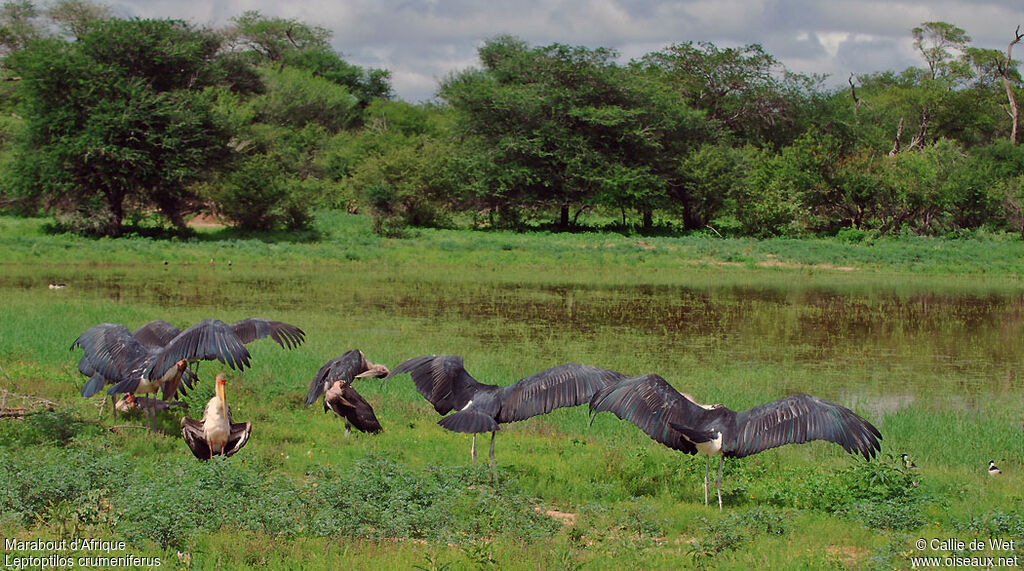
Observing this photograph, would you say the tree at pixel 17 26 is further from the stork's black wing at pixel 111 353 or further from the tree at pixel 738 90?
the stork's black wing at pixel 111 353

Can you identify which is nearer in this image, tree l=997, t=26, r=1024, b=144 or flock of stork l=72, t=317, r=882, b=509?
flock of stork l=72, t=317, r=882, b=509

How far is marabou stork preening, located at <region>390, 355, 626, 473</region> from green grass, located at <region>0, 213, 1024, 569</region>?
459mm

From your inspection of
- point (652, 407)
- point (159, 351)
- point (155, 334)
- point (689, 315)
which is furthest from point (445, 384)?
point (689, 315)

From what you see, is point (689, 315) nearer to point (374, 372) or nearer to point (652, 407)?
point (374, 372)

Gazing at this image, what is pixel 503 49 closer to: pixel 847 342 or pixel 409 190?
pixel 409 190

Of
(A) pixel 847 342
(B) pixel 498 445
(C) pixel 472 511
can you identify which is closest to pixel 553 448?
(B) pixel 498 445

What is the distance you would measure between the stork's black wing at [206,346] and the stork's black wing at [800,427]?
4221mm


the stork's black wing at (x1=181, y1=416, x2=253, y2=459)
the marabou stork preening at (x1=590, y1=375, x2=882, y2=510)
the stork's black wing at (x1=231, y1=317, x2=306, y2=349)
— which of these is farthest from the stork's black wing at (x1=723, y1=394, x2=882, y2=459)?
the stork's black wing at (x1=231, y1=317, x2=306, y2=349)

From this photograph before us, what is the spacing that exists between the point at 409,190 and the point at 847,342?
2459cm

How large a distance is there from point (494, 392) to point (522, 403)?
428 millimetres

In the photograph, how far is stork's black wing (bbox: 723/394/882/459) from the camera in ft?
23.9

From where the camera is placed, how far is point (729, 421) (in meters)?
7.77

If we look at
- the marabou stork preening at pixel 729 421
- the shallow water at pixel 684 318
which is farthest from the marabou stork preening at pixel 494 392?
the shallow water at pixel 684 318

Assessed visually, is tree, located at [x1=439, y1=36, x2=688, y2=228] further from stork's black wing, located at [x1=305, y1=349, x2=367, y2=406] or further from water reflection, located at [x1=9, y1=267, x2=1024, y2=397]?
stork's black wing, located at [x1=305, y1=349, x2=367, y2=406]
